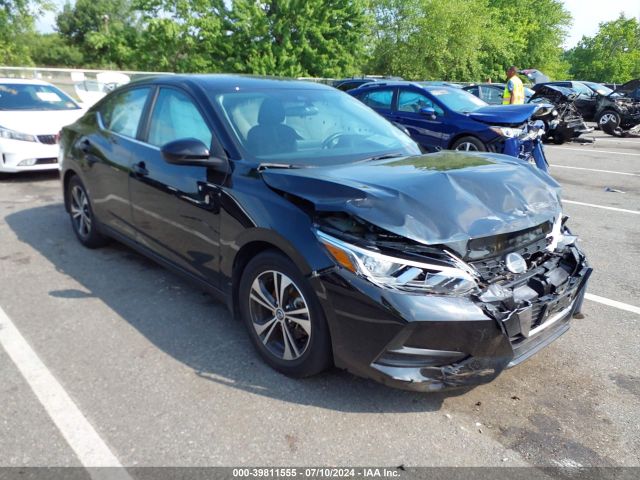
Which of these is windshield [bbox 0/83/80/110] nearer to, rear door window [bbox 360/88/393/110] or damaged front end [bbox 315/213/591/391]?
rear door window [bbox 360/88/393/110]

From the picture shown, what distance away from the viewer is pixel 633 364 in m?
3.22

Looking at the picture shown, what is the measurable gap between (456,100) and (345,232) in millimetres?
7987

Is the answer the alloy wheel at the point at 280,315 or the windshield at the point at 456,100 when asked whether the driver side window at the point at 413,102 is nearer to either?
the windshield at the point at 456,100

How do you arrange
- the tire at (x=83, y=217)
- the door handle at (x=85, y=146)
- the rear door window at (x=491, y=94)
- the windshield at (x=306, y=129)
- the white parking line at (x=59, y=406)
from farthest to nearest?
the rear door window at (x=491, y=94) → the tire at (x=83, y=217) → the door handle at (x=85, y=146) → the windshield at (x=306, y=129) → the white parking line at (x=59, y=406)

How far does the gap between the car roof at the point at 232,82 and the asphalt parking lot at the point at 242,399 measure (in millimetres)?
1600

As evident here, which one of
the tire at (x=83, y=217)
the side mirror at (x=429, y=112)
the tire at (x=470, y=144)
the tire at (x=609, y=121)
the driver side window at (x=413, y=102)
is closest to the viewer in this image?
the tire at (x=83, y=217)

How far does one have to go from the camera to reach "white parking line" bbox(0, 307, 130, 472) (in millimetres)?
2371

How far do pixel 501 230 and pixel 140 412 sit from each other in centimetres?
206

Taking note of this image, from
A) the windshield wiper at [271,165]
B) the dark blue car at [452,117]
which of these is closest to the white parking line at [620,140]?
the dark blue car at [452,117]

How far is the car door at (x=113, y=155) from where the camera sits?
4164mm

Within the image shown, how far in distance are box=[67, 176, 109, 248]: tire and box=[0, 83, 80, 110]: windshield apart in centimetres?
423

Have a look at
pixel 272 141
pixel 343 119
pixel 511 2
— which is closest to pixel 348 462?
A: pixel 272 141

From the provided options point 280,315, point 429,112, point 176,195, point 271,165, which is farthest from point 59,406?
point 429,112

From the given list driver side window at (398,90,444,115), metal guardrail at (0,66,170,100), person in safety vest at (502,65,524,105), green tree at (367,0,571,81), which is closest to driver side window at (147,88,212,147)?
driver side window at (398,90,444,115)
